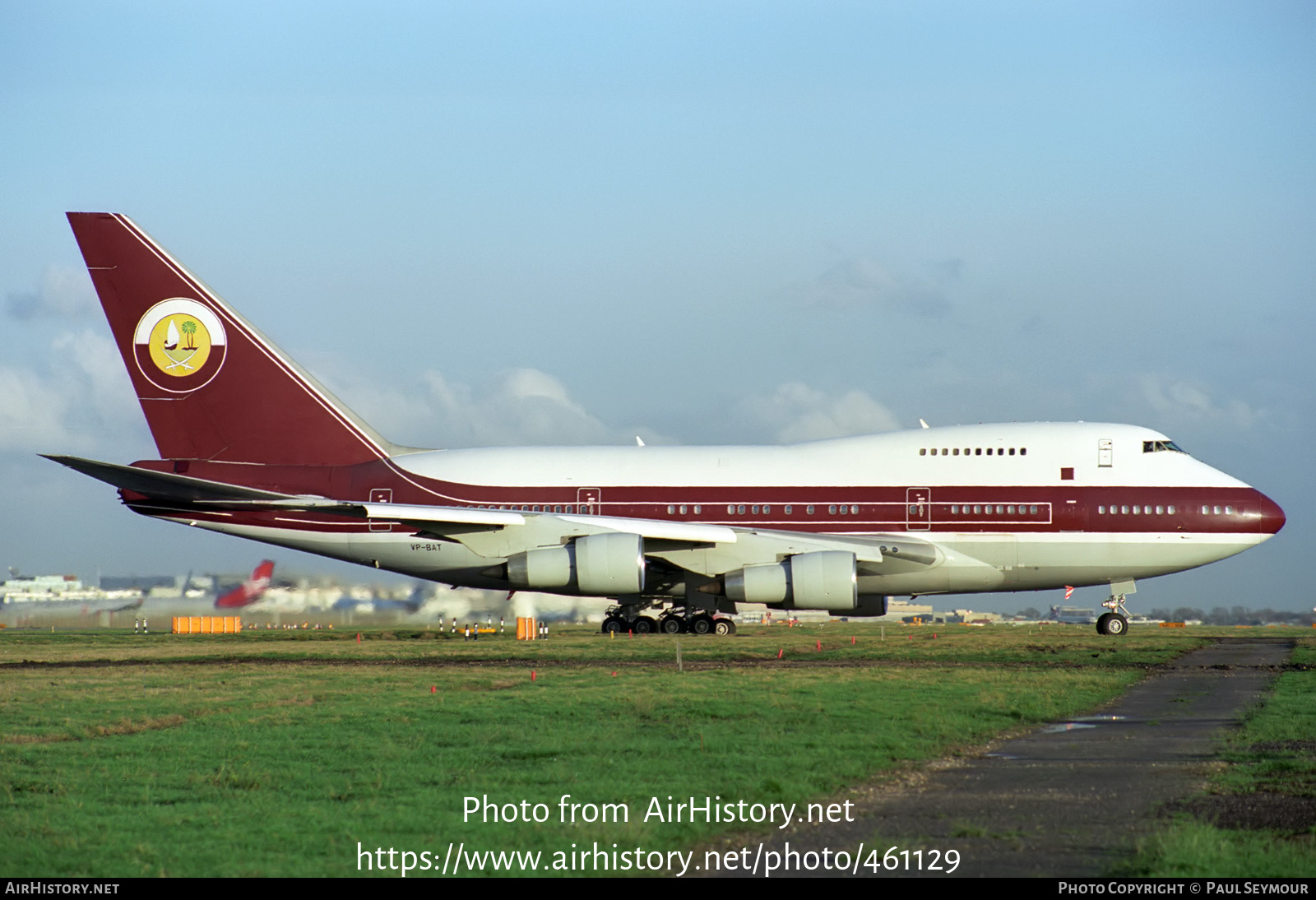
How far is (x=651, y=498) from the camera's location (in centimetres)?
3341

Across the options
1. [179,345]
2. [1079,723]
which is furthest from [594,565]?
[1079,723]

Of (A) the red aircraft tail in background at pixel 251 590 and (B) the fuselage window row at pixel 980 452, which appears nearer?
(B) the fuselage window row at pixel 980 452

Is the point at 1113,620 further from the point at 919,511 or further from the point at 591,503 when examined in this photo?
the point at 591,503

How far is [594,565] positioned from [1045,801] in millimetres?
21490

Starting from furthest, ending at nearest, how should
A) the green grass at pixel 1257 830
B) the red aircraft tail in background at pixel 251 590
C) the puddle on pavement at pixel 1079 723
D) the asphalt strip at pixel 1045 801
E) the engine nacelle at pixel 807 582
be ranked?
the red aircraft tail in background at pixel 251 590, the engine nacelle at pixel 807 582, the puddle on pavement at pixel 1079 723, the asphalt strip at pixel 1045 801, the green grass at pixel 1257 830

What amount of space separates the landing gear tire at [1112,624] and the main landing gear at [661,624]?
9.94 metres

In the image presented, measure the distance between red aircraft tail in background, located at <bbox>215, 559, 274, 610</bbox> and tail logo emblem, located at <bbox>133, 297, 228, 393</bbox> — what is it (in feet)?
17.7

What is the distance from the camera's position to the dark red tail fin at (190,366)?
34.8 m

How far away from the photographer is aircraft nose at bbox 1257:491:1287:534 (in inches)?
1276

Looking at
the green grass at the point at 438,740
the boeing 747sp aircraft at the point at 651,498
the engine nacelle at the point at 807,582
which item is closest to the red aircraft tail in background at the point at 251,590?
the boeing 747sp aircraft at the point at 651,498

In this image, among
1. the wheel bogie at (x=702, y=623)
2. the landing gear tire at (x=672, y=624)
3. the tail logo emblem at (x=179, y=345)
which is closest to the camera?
the wheel bogie at (x=702, y=623)

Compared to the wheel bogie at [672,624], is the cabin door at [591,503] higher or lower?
higher

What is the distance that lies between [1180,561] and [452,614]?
63.6ft

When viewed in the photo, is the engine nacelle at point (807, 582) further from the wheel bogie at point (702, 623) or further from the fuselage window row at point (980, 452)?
the fuselage window row at point (980, 452)
